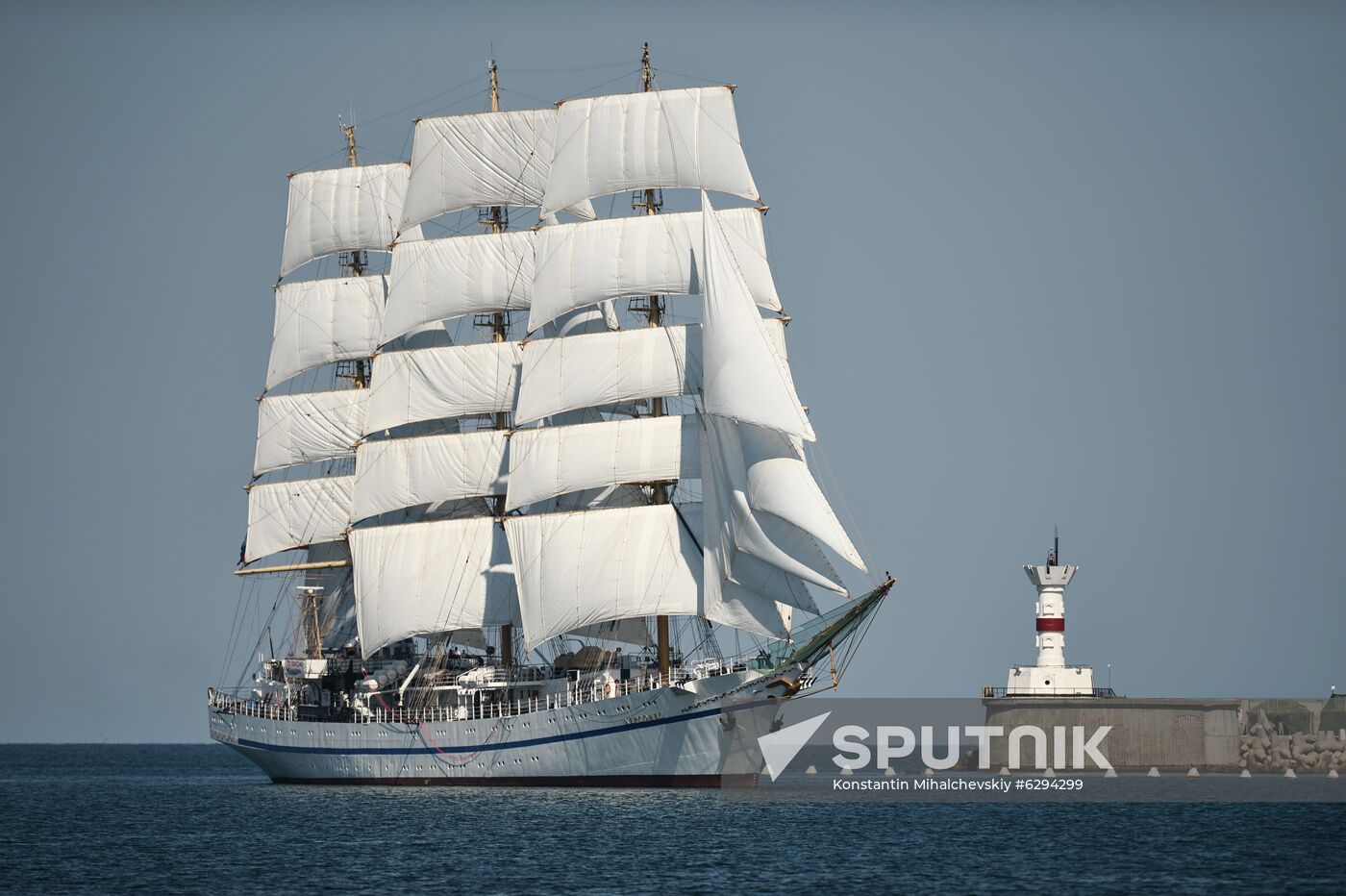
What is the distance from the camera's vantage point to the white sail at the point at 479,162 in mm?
82125

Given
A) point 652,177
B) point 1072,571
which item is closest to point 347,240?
point 652,177

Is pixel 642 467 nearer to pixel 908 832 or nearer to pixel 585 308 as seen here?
pixel 585 308

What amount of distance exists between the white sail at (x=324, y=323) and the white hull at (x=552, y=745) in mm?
16821

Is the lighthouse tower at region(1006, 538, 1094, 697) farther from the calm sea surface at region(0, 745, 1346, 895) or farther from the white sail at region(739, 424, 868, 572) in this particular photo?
the white sail at region(739, 424, 868, 572)

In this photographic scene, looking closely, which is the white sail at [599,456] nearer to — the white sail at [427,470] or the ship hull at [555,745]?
the white sail at [427,470]

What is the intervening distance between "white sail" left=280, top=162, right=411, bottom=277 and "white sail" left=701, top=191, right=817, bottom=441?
23424mm

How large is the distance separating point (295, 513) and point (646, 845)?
38.0 m

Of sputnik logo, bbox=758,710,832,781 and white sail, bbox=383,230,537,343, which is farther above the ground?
white sail, bbox=383,230,537,343

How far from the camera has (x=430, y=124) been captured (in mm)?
83812

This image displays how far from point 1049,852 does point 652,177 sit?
99.2 feet

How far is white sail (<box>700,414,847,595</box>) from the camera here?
230 ft

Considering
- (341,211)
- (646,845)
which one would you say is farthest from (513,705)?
(341,211)

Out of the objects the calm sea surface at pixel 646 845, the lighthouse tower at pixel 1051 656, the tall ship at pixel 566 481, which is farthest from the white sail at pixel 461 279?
the lighthouse tower at pixel 1051 656

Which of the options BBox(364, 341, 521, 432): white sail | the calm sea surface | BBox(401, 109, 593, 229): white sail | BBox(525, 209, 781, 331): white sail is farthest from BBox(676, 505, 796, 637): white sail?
BBox(401, 109, 593, 229): white sail
